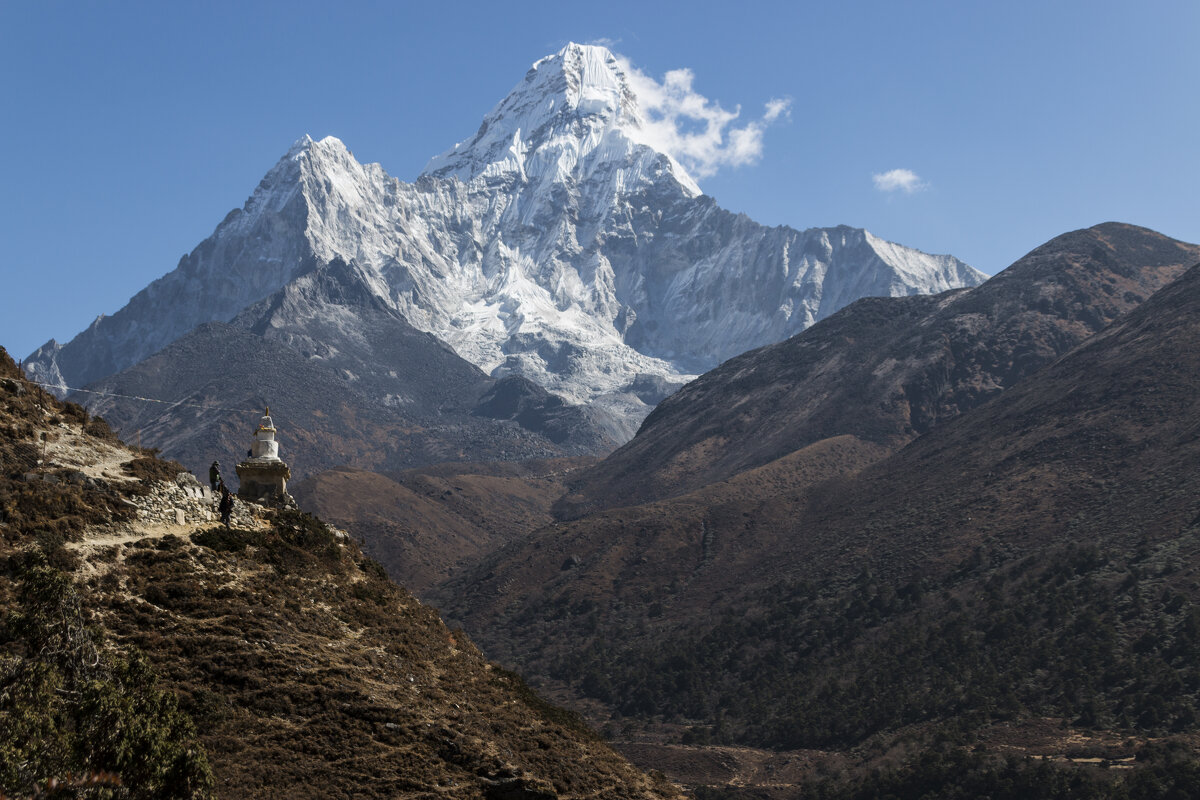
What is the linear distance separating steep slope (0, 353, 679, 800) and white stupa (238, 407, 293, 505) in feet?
5.68

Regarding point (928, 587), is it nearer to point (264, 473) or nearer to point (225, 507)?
point (264, 473)

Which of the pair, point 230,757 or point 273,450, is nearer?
point 230,757

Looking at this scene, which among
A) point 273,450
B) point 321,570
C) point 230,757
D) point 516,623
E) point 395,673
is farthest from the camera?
point 516,623

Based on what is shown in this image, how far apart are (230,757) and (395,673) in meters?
7.64

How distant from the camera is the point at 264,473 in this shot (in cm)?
4159

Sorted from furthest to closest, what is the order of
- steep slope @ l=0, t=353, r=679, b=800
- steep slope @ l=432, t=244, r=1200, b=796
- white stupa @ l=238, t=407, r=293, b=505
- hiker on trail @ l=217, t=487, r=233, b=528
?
1. steep slope @ l=432, t=244, r=1200, b=796
2. white stupa @ l=238, t=407, r=293, b=505
3. hiker on trail @ l=217, t=487, r=233, b=528
4. steep slope @ l=0, t=353, r=679, b=800

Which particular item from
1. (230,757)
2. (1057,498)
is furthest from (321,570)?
(1057,498)

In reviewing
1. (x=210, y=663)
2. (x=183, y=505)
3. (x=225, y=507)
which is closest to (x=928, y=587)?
(x=225, y=507)

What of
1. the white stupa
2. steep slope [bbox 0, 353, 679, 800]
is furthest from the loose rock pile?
the white stupa

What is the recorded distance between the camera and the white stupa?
41438 mm

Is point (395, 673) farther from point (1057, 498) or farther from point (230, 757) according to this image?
point (1057, 498)

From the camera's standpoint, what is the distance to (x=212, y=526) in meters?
36.6

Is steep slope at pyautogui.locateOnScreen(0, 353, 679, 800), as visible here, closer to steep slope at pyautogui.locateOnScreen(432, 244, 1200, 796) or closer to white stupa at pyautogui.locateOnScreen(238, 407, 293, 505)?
white stupa at pyautogui.locateOnScreen(238, 407, 293, 505)

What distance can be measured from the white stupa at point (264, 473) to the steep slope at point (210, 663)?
1731mm
